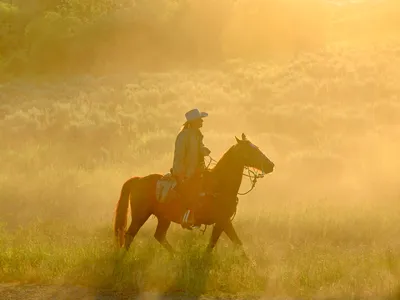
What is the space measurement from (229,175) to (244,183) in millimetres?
7075

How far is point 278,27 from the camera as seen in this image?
48531mm

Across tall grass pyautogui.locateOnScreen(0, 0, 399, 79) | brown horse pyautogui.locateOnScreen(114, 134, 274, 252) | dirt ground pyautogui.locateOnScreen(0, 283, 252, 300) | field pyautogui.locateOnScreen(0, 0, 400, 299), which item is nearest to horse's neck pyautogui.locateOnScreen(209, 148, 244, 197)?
brown horse pyautogui.locateOnScreen(114, 134, 274, 252)

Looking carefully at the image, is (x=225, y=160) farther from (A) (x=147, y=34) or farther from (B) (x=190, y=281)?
(A) (x=147, y=34)

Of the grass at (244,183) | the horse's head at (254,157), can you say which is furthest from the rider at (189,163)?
the grass at (244,183)

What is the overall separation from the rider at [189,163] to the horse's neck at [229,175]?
14.3 inches

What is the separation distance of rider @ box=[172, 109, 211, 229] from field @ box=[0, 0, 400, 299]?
0.88 m

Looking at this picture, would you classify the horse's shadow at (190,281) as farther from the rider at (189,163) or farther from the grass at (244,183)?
the rider at (189,163)

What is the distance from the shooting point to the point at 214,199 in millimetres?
9500

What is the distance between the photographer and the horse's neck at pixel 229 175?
9.51 metres

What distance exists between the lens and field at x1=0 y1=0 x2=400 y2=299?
27.8ft

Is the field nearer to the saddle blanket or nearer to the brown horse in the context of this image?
the brown horse

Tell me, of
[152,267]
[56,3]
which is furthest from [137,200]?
[56,3]

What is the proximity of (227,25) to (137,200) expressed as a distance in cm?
3903

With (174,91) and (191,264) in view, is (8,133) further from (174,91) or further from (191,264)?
(191,264)
